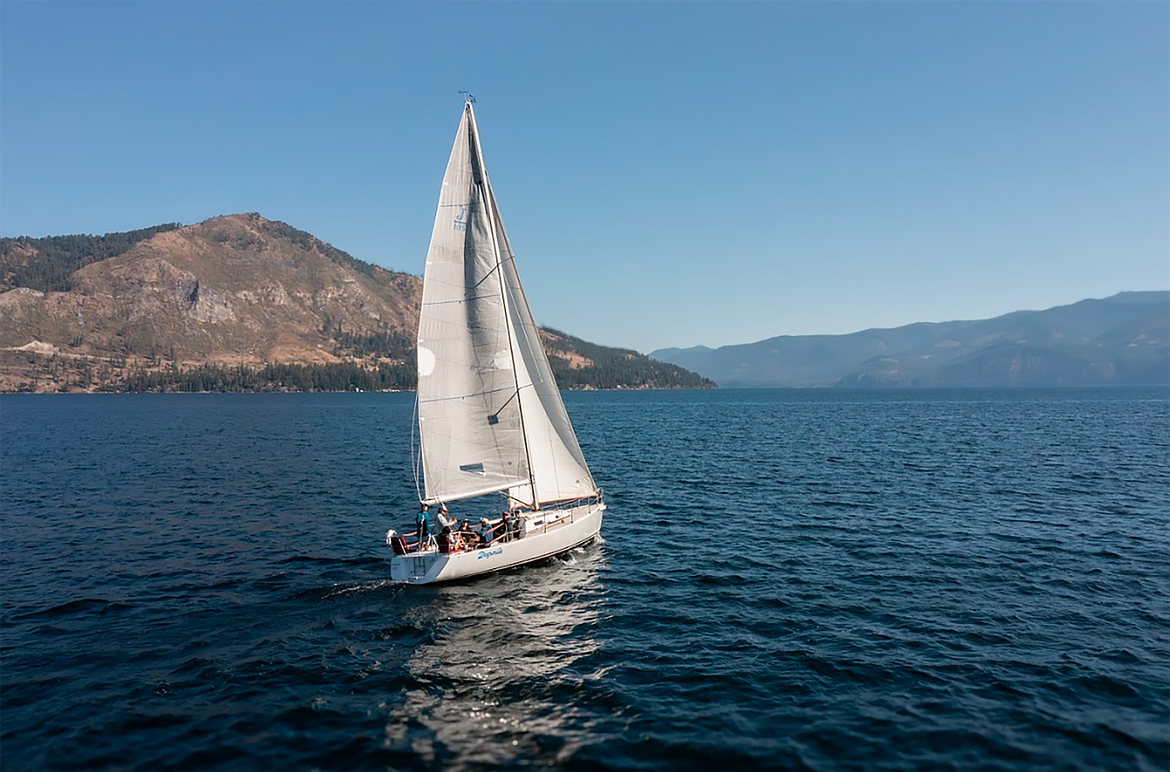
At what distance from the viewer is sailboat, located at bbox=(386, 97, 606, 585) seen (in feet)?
93.0

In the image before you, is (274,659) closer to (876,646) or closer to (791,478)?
(876,646)

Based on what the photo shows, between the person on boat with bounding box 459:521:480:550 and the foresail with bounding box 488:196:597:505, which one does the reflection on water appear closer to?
the person on boat with bounding box 459:521:480:550

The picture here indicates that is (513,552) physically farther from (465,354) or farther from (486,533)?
(465,354)

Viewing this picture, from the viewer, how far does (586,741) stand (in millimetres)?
16312

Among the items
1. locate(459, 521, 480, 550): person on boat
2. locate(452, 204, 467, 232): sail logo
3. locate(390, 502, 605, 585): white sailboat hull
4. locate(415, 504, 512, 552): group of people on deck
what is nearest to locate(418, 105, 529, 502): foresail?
locate(452, 204, 467, 232): sail logo

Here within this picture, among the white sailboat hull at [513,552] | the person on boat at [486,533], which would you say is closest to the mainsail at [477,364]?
the white sailboat hull at [513,552]

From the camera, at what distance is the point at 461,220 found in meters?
28.9

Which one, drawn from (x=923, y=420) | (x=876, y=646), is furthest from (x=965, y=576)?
(x=923, y=420)

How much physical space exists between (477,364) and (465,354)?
2.42 ft

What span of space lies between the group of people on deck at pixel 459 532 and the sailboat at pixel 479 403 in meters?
0.06

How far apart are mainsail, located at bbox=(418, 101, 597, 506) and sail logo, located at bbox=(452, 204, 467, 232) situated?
0.14 ft

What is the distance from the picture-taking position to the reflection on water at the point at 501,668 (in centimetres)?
1636

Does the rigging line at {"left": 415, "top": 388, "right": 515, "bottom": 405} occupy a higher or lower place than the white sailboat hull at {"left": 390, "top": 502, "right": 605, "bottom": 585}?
higher

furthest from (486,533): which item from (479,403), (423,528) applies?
(479,403)
